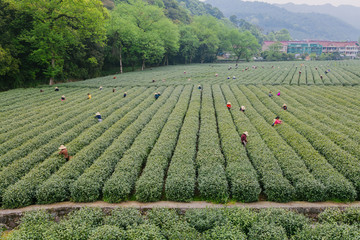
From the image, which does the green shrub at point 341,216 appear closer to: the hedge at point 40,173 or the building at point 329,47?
the hedge at point 40,173

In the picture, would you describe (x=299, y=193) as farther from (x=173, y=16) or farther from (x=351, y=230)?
(x=173, y=16)

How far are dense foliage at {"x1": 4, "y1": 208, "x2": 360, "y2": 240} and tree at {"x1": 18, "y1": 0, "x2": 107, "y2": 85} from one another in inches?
1336

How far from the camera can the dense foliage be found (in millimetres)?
6730

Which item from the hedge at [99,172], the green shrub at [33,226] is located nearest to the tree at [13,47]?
the hedge at [99,172]

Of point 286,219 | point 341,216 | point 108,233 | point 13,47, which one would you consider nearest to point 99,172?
point 108,233

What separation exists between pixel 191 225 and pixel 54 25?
39105 mm

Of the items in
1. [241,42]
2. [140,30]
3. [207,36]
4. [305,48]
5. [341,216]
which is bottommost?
[341,216]

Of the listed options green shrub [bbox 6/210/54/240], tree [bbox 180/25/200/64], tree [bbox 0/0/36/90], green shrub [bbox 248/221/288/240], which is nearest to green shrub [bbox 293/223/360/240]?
green shrub [bbox 248/221/288/240]

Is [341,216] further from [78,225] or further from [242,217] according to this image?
[78,225]

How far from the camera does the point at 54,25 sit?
1319 inches

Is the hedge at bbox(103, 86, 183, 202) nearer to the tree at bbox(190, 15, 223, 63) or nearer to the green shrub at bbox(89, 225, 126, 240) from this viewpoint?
the green shrub at bbox(89, 225, 126, 240)

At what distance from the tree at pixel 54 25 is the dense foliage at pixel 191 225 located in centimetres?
3394

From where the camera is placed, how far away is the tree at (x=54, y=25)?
31984mm

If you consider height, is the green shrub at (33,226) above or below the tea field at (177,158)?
below
